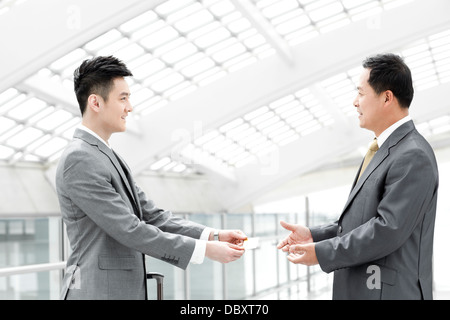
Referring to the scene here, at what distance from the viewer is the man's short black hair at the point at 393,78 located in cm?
355

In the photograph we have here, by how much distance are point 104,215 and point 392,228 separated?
1638mm

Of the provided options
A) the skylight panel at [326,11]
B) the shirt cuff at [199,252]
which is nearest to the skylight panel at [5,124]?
the skylight panel at [326,11]

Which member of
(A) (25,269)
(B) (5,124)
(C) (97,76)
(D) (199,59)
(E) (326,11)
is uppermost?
(E) (326,11)

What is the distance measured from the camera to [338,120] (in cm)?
3175

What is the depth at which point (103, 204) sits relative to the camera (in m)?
3.47

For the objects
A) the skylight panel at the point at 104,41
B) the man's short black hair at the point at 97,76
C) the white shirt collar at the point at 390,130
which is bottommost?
the white shirt collar at the point at 390,130

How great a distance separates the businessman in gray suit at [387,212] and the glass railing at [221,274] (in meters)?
4.74

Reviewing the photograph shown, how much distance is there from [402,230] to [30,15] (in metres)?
13.2

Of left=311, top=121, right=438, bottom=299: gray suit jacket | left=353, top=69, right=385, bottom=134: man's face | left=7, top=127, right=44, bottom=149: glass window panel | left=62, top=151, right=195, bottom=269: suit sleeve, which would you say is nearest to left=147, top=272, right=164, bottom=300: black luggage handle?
left=62, top=151, right=195, bottom=269: suit sleeve

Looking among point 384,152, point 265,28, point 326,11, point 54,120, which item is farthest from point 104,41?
point 384,152

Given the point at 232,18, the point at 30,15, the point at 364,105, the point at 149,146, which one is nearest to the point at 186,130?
the point at 149,146

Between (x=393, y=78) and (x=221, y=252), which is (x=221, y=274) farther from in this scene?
(x=393, y=78)

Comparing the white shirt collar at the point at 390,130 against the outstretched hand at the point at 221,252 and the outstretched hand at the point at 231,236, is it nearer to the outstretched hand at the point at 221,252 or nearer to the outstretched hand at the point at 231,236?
the outstretched hand at the point at 221,252
